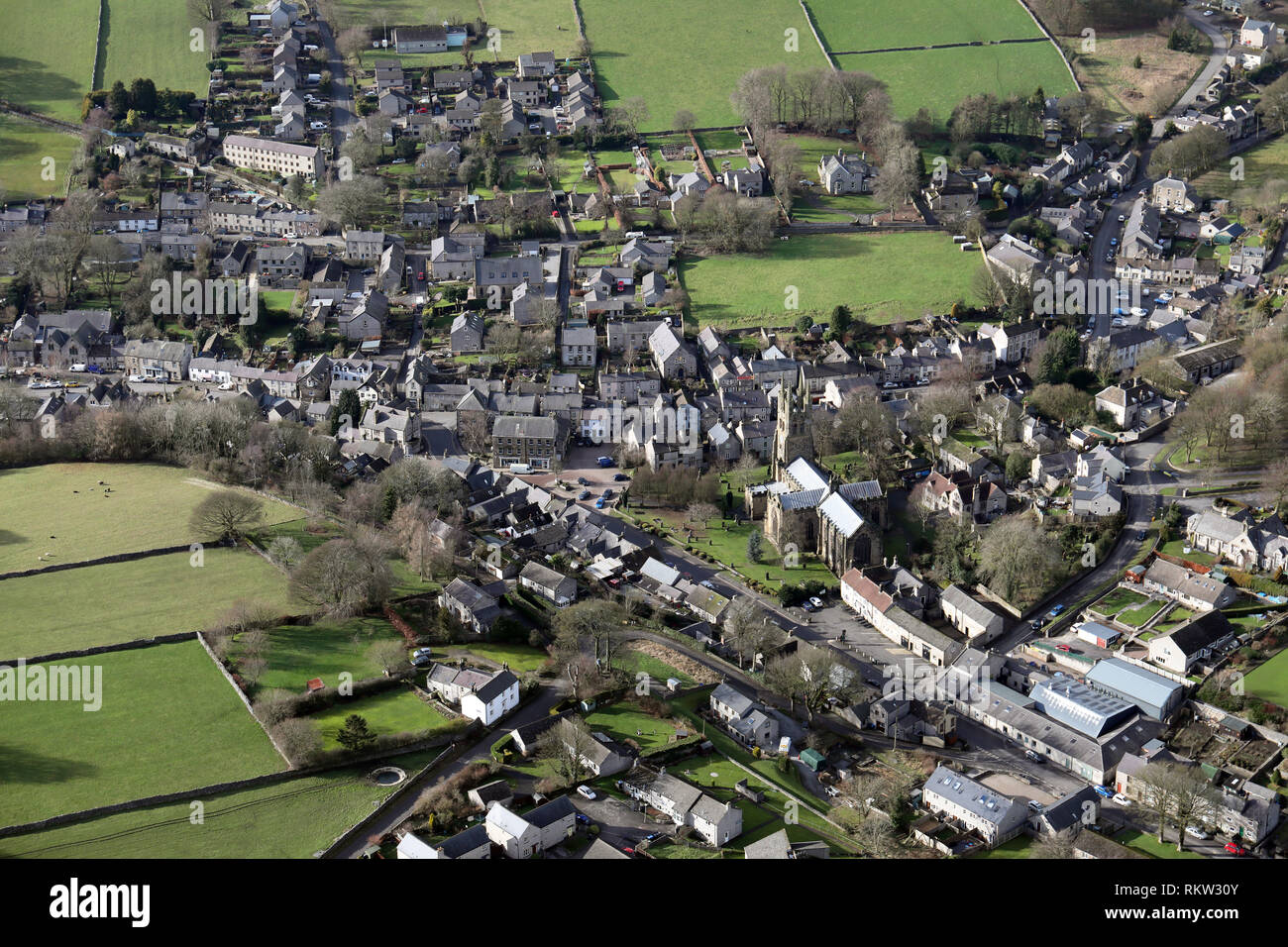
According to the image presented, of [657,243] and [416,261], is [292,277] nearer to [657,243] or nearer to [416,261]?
[416,261]

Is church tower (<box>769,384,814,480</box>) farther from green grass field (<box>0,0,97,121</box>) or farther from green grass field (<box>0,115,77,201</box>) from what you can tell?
green grass field (<box>0,0,97,121</box>)

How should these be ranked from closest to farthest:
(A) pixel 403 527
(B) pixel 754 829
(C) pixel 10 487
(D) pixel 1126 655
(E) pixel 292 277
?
(B) pixel 754 829, (D) pixel 1126 655, (A) pixel 403 527, (C) pixel 10 487, (E) pixel 292 277

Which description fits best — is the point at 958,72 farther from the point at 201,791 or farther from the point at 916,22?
the point at 201,791

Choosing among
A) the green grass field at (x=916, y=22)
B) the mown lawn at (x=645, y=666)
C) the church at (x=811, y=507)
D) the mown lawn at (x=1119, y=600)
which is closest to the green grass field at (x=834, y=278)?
the church at (x=811, y=507)

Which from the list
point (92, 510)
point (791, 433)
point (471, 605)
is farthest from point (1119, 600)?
point (92, 510)

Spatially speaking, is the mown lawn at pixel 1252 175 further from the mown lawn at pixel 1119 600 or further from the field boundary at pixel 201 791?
the field boundary at pixel 201 791

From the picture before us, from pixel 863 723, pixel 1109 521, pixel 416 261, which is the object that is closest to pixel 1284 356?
pixel 1109 521
